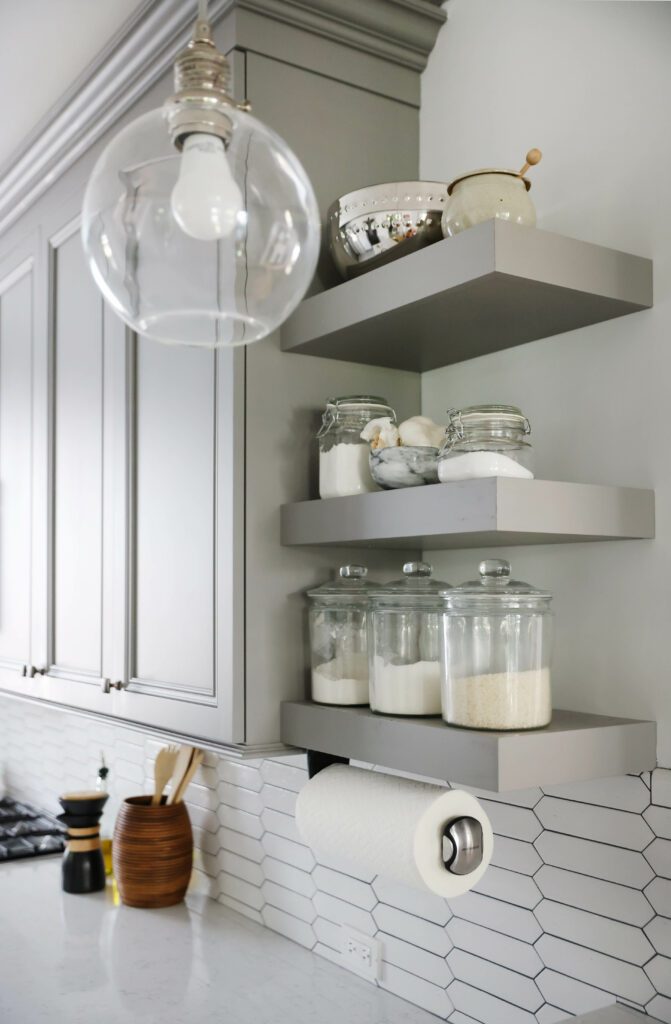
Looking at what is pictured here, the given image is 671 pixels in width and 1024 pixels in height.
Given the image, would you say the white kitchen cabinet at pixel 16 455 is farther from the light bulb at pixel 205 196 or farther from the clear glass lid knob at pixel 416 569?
the light bulb at pixel 205 196

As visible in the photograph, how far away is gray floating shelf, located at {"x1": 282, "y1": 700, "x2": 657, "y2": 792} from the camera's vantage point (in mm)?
1152

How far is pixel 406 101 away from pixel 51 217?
3.12 ft

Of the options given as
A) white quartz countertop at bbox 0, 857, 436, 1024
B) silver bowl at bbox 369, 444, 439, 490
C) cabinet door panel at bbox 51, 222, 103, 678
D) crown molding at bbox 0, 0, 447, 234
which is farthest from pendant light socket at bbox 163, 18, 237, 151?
white quartz countertop at bbox 0, 857, 436, 1024

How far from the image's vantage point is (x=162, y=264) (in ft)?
2.16

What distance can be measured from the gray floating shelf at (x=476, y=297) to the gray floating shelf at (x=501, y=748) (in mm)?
560

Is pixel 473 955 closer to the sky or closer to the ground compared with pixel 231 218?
closer to the ground

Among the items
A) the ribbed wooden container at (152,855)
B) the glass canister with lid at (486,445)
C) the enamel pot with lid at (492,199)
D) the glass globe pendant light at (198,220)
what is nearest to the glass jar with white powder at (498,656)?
the glass canister with lid at (486,445)

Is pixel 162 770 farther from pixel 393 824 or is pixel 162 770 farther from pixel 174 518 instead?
pixel 393 824

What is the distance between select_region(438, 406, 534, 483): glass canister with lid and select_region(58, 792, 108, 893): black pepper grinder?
159 centimetres

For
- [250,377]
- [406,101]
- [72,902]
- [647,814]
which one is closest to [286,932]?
[72,902]

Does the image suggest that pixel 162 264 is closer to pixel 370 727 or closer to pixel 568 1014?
pixel 370 727

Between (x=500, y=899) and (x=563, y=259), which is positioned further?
(x=500, y=899)

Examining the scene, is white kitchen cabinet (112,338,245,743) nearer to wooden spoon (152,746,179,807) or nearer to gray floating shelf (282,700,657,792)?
gray floating shelf (282,700,657,792)

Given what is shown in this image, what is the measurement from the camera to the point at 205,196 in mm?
634
